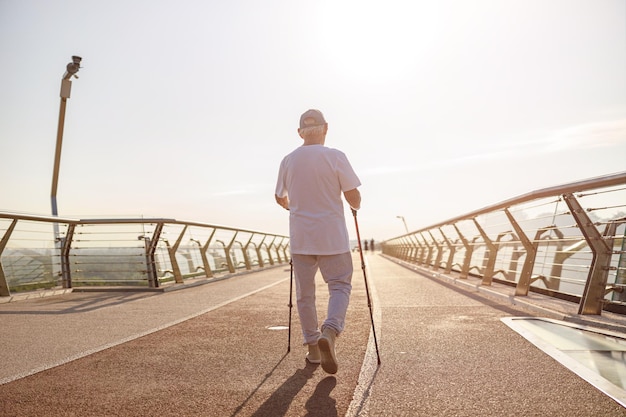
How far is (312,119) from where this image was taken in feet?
14.3

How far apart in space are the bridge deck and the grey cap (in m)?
1.84

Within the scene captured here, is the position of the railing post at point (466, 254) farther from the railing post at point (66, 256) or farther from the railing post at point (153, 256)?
the railing post at point (66, 256)

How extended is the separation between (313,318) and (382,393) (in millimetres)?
1103

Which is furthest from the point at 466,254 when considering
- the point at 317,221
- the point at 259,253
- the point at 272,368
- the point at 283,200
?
the point at 259,253

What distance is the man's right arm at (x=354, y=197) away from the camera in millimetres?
4258

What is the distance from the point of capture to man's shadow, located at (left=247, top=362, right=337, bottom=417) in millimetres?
2837

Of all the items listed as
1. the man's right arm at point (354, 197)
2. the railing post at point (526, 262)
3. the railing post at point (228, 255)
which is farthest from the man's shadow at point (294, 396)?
the railing post at point (228, 255)

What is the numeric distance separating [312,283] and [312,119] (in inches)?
51.0

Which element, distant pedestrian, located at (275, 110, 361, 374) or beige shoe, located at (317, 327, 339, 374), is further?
distant pedestrian, located at (275, 110, 361, 374)

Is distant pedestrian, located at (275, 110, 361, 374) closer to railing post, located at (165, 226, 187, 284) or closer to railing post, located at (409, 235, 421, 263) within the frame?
railing post, located at (165, 226, 187, 284)

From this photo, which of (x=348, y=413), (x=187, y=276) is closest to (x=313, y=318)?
(x=348, y=413)

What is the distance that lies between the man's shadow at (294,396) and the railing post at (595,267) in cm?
324

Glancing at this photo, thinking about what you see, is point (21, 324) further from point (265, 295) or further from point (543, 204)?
point (543, 204)

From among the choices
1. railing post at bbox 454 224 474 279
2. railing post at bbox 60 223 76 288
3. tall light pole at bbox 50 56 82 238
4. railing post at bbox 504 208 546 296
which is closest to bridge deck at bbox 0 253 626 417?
railing post at bbox 504 208 546 296
